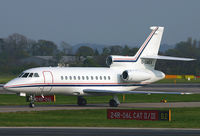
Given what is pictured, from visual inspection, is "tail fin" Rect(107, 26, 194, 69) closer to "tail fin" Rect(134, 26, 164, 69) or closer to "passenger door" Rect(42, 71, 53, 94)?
"tail fin" Rect(134, 26, 164, 69)

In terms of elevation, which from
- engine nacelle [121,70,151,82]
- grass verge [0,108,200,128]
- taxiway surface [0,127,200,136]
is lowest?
grass verge [0,108,200,128]

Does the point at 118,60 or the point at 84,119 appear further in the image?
the point at 118,60

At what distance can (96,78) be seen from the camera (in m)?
42.2

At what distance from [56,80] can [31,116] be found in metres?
7.45

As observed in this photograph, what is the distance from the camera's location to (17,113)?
33.9 meters

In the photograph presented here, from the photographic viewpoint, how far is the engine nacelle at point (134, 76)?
140 ft

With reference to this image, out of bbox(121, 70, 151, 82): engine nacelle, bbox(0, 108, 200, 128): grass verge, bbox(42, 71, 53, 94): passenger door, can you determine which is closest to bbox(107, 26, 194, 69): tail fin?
bbox(121, 70, 151, 82): engine nacelle

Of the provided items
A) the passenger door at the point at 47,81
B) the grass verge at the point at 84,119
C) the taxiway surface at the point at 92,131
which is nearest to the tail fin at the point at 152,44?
the passenger door at the point at 47,81

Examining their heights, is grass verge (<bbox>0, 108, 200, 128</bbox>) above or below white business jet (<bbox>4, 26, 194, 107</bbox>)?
below

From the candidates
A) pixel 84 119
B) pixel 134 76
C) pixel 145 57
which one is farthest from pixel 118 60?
pixel 84 119

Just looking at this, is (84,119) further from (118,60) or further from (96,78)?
(118,60)

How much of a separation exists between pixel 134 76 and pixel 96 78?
3.33m

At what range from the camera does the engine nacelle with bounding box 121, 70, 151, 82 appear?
140 feet

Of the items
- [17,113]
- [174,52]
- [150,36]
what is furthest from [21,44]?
[17,113]
